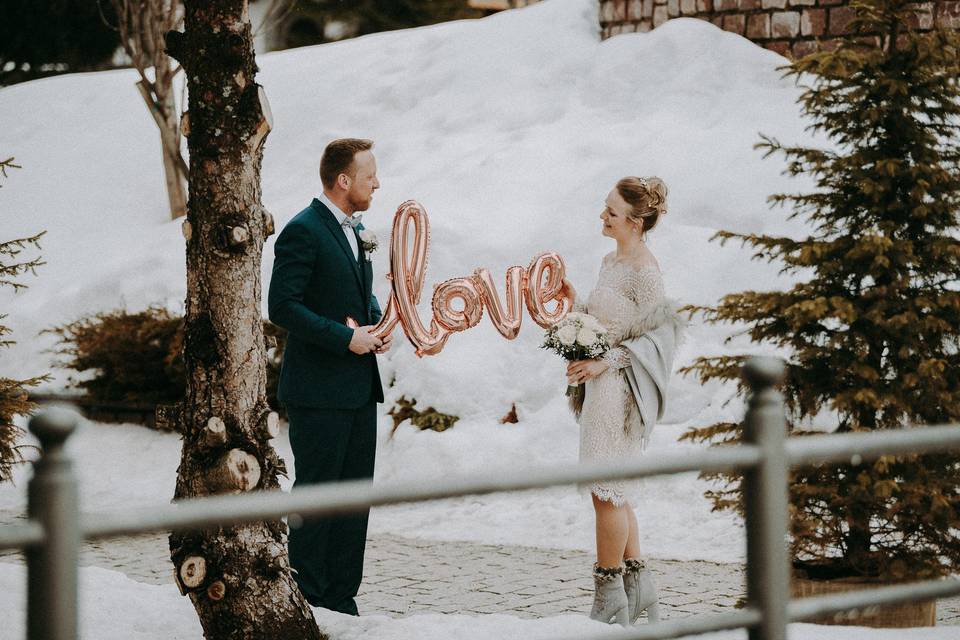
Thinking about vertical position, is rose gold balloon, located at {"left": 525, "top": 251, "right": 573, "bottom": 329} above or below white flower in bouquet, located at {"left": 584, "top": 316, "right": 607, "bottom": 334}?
above

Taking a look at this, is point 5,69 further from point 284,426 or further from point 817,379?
point 817,379

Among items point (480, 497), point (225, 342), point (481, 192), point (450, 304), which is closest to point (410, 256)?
point (450, 304)

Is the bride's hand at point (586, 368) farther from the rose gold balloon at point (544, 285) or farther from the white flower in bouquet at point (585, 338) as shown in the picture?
the rose gold balloon at point (544, 285)

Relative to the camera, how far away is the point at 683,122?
45.1ft

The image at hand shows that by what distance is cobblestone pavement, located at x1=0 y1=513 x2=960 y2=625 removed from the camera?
6.34 meters

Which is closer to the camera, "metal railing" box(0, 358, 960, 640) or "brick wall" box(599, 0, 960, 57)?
"metal railing" box(0, 358, 960, 640)

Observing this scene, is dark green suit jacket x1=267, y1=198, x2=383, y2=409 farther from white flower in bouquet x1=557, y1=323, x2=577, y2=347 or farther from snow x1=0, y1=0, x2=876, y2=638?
snow x1=0, y1=0, x2=876, y2=638

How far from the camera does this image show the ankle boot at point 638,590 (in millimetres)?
5633

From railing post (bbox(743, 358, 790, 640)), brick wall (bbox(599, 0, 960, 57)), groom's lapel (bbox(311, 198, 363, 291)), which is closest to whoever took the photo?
railing post (bbox(743, 358, 790, 640))

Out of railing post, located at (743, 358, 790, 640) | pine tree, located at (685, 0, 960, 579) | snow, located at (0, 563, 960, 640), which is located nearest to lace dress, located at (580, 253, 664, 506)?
pine tree, located at (685, 0, 960, 579)

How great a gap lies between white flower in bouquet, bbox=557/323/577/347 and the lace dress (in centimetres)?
19

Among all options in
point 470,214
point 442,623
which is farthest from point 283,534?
point 470,214

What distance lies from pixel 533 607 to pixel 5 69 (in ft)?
72.7

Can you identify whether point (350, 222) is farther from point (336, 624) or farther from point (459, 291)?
point (459, 291)
